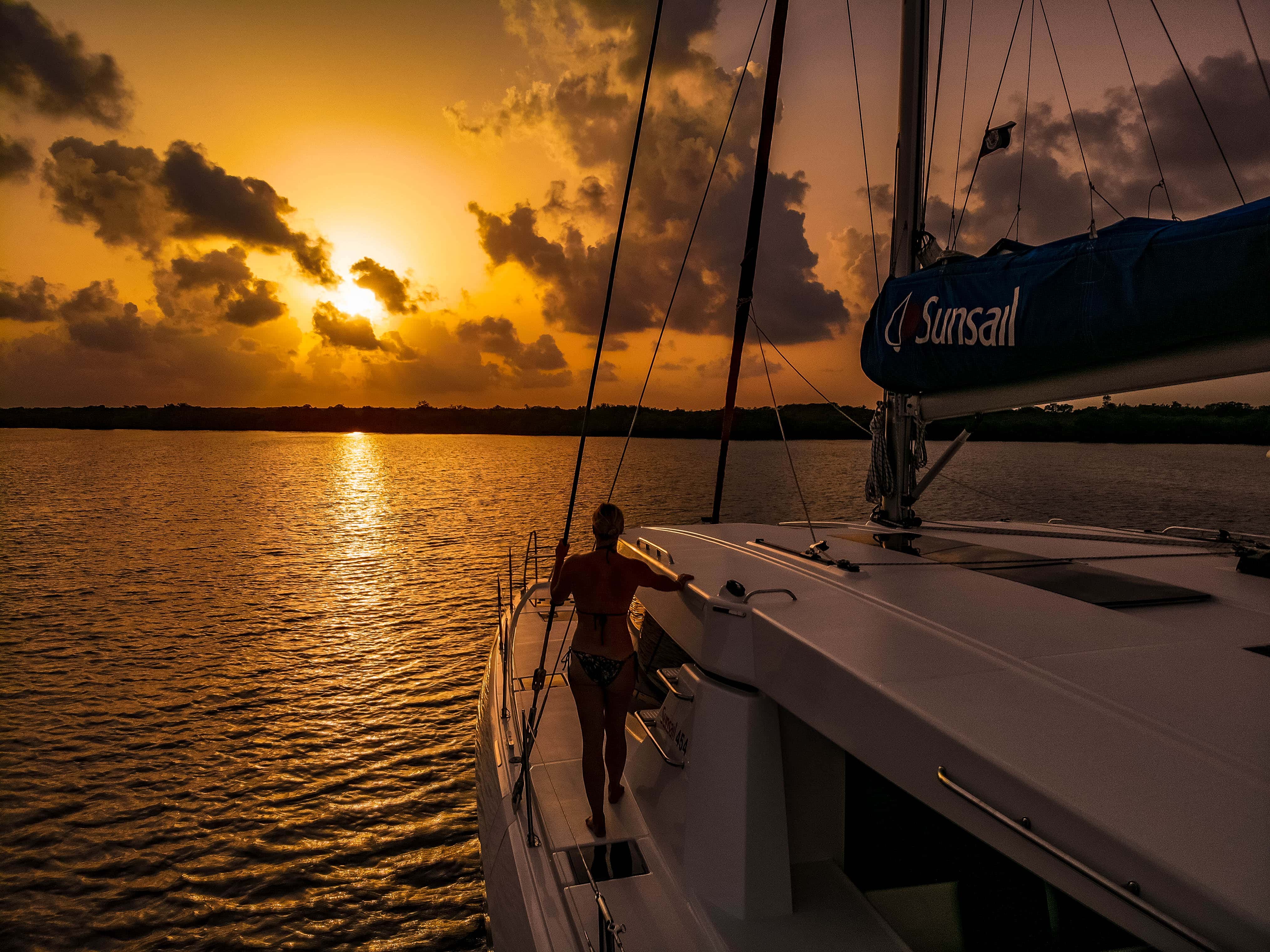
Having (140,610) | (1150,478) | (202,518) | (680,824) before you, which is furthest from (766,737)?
(1150,478)

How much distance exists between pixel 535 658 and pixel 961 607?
5229 mm

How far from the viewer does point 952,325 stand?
15.3 ft

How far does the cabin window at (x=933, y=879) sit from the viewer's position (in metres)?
3.53

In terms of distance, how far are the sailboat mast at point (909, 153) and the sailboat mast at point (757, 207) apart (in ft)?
4.64

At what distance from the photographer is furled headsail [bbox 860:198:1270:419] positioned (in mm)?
3250

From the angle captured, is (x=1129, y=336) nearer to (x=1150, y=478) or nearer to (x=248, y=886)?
(x=248, y=886)

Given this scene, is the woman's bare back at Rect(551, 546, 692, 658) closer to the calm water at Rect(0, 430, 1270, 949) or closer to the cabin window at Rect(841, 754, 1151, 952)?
the cabin window at Rect(841, 754, 1151, 952)

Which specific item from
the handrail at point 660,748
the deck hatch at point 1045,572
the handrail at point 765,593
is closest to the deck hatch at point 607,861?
the handrail at point 660,748

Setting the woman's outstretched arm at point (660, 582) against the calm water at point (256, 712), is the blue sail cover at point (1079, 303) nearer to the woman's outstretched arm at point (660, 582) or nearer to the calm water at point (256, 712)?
the woman's outstretched arm at point (660, 582)

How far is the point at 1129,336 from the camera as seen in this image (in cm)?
369

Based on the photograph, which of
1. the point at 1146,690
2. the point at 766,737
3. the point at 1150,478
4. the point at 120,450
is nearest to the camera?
the point at 1146,690

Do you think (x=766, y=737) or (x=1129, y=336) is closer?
(x=766, y=737)

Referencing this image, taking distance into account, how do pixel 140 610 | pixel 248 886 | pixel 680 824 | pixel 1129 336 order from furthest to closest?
pixel 140 610, pixel 248 886, pixel 680 824, pixel 1129 336

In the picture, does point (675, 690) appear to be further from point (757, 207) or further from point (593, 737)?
point (757, 207)
